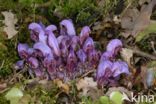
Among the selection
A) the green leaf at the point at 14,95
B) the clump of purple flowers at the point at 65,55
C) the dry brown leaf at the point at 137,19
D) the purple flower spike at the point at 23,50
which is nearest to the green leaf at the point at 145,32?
the dry brown leaf at the point at 137,19

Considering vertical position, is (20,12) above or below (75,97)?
above

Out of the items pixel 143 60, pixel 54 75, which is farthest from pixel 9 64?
pixel 143 60

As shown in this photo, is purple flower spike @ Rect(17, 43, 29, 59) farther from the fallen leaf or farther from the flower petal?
the flower petal

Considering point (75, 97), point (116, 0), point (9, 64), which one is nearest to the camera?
point (75, 97)

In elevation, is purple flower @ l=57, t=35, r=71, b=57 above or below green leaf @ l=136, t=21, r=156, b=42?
below

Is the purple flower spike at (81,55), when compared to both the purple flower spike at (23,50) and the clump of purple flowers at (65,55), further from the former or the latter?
the purple flower spike at (23,50)

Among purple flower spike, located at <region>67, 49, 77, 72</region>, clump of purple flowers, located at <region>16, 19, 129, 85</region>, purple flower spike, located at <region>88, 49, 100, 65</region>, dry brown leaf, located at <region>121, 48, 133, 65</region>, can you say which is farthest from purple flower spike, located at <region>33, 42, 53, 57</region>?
dry brown leaf, located at <region>121, 48, 133, 65</region>

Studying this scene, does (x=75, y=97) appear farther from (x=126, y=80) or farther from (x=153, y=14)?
(x=153, y=14)

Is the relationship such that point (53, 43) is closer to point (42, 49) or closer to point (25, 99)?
point (42, 49)
